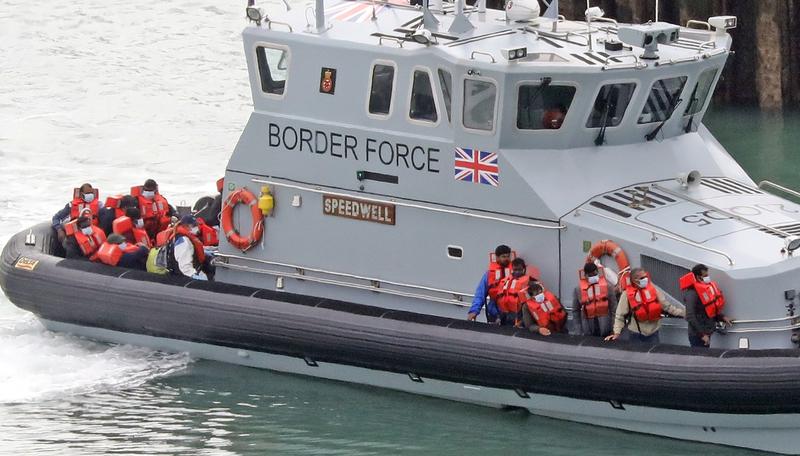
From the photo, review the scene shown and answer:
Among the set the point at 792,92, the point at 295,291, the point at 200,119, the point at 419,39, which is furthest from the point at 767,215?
the point at 200,119

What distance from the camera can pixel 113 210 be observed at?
1277 cm

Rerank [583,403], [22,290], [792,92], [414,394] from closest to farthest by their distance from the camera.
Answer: [583,403], [414,394], [22,290], [792,92]

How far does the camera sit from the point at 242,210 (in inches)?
456

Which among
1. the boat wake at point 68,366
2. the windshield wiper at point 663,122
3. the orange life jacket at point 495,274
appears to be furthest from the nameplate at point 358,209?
the windshield wiper at point 663,122

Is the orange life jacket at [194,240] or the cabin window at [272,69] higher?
the cabin window at [272,69]

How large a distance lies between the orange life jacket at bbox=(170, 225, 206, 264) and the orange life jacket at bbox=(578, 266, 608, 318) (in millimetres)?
3191

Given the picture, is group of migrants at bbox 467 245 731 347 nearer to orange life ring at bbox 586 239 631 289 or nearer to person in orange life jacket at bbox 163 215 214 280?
orange life ring at bbox 586 239 631 289

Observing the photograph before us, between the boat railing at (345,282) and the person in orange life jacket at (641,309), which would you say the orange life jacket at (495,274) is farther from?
the person in orange life jacket at (641,309)

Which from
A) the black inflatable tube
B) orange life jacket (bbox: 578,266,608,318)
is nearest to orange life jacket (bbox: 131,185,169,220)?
the black inflatable tube

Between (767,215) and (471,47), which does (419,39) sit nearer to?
(471,47)

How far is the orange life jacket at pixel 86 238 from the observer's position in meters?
12.4

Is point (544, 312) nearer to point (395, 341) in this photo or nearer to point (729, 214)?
point (395, 341)

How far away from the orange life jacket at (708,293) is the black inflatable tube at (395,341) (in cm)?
27

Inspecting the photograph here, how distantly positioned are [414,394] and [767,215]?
8.94 feet
